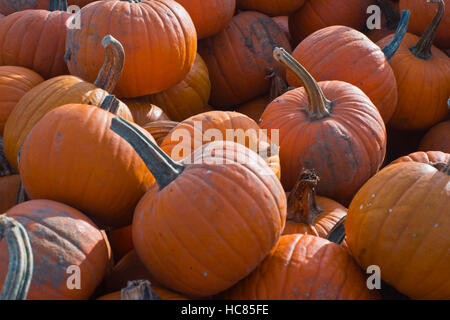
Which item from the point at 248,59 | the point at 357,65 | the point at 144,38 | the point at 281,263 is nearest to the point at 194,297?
the point at 281,263

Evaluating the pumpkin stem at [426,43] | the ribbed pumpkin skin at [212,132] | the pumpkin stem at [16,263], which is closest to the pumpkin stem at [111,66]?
the ribbed pumpkin skin at [212,132]

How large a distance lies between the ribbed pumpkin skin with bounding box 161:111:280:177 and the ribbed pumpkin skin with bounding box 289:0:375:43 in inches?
76.6

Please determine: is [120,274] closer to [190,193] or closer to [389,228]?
[190,193]

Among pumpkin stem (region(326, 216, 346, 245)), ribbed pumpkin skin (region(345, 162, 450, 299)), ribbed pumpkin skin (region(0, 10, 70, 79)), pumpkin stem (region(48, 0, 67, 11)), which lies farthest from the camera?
pumpkin stem (region(48, 0, 67, 11))

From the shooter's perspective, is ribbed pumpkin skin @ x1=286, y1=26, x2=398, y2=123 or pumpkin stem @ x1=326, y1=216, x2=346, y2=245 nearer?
pumpkin stem @ x1=326, y1=216, x2=346, y2=245

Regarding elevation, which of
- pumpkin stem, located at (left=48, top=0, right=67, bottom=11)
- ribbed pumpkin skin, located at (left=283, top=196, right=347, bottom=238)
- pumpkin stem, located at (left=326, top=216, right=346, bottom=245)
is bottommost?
ribbed pumpkin skin, located at (left=283, top=196, right=347, bottom=238)

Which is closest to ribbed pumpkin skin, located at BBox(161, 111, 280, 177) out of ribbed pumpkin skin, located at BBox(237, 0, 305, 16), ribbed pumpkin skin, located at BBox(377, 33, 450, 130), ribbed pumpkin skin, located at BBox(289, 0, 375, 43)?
ribbed pumpkin skin, located at BBox(377, 33, 450, 130)

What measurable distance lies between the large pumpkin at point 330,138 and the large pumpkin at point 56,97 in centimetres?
85

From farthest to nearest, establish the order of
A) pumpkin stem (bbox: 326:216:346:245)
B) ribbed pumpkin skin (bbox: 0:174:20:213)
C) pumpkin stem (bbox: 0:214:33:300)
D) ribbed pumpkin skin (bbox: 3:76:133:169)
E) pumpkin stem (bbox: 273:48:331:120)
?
ribbed pumpkin skin (bbox: 0:174:20:213) → pumpkin stem (bbox: 273:48:331:120) → ribbed pumpkin skin (bbox: 3:76:133:169) → pumpkin stem (bbox: 326:216:346:245) → pumpkin stem (bbox: 0:214:33:300)

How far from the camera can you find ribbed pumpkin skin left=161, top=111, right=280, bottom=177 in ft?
7.97

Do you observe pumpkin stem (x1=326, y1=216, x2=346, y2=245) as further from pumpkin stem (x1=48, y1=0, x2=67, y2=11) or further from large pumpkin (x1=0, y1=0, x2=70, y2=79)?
pumpkin stem (x1=48, y1=0, x2=67, y2=11)

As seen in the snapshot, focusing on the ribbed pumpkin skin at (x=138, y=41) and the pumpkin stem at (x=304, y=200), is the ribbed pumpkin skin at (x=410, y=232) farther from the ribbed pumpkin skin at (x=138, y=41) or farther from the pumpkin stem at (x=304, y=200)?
the ribbed pumpkin skin at (x=138, y=41)

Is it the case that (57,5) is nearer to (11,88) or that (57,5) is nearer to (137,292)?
(11,88)

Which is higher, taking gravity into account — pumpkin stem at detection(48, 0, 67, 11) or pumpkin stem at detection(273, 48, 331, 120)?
pumpkin stem at detection(48, 0, 67, 11)
